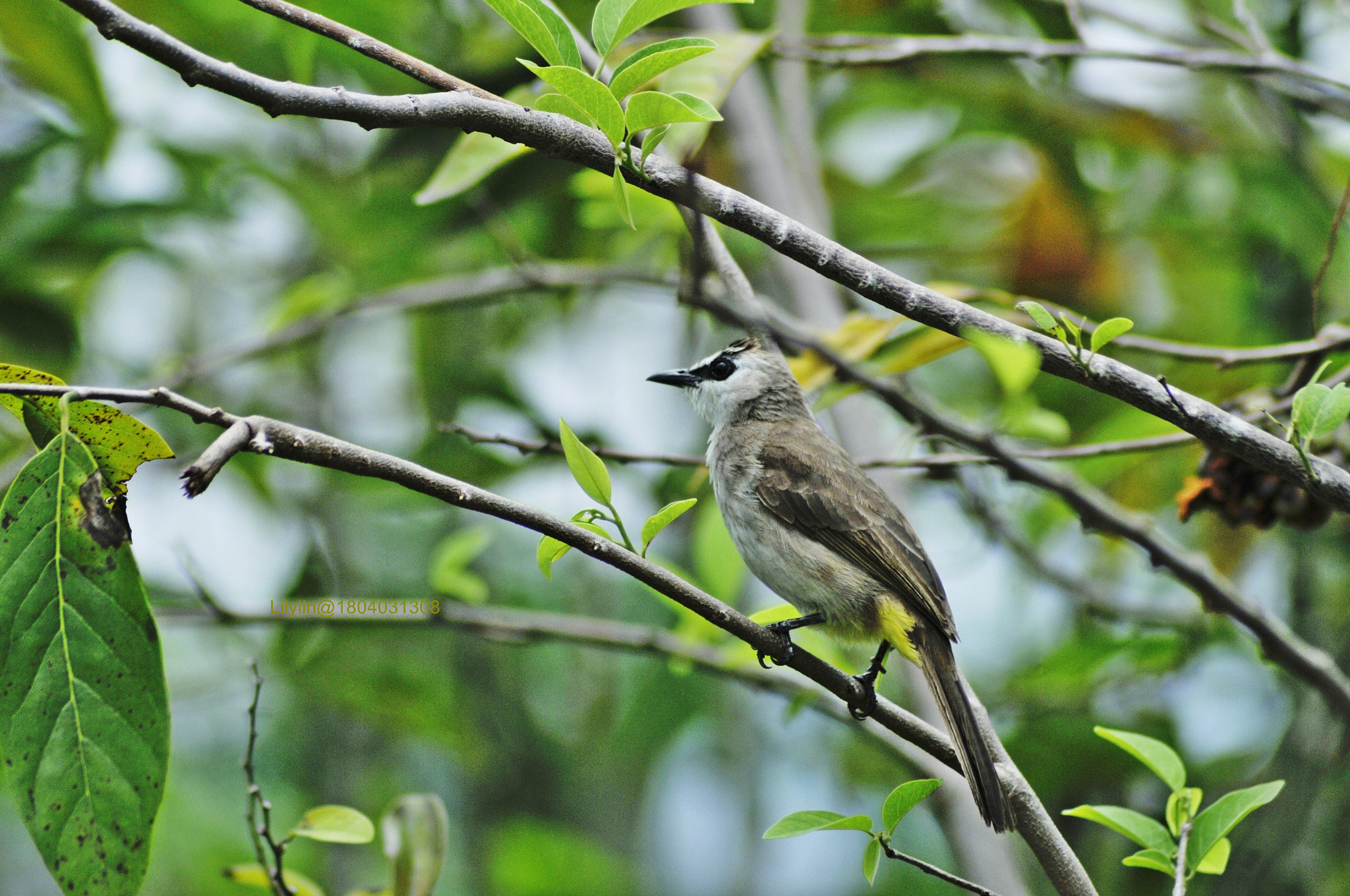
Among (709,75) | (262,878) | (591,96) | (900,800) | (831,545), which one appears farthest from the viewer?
(831,545)

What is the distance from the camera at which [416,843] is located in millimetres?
2131

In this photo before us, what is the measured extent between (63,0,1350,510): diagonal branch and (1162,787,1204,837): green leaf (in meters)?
0.59

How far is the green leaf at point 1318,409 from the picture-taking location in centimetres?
149

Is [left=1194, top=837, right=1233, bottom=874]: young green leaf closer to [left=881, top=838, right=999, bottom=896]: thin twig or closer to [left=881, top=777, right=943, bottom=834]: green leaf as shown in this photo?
[left=881, top=838, right=999, bottom=896]: thin twig

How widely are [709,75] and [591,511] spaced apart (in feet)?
4.27

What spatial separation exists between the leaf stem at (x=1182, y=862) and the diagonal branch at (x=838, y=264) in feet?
2.03

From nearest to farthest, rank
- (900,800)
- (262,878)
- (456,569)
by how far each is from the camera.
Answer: (900,800), (262,878), (456,569)

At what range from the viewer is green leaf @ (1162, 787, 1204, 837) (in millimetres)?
1729

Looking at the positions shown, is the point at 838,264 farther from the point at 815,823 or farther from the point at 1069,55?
the point at 1069,55

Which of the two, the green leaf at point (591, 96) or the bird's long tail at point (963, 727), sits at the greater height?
the green leaf at point (591, 96)

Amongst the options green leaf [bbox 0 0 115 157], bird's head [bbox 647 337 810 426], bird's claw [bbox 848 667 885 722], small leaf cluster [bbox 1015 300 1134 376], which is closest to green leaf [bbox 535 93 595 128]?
small leaf cluster [bbox 1015 300 1134 376]

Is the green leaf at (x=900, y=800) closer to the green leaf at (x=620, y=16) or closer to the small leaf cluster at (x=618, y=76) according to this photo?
the small leaf cluster at (x=618, y=76)

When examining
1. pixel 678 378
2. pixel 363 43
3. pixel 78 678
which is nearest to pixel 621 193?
pixel 363 43

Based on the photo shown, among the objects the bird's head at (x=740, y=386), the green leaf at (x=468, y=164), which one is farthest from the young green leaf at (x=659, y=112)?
the bird's head at (x=740, y=386)
